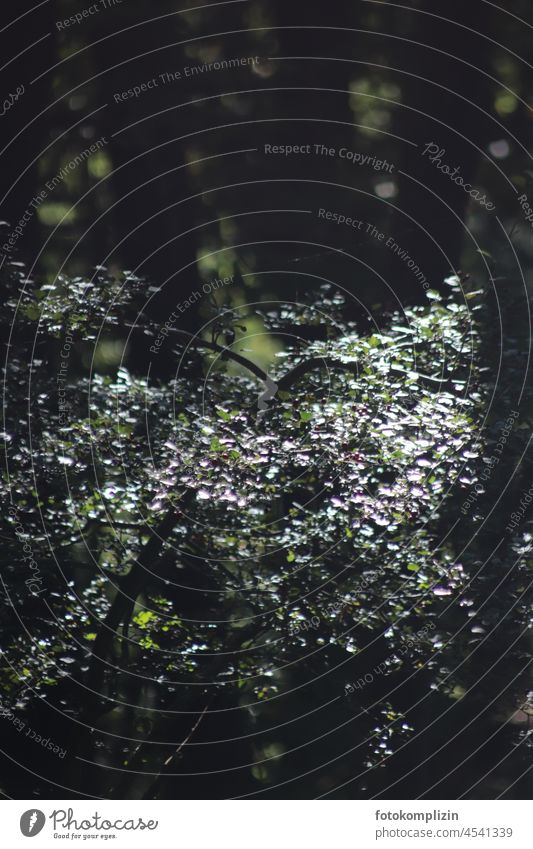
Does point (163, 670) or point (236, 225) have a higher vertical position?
point (236, 225)

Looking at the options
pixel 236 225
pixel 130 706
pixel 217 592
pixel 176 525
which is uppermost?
pixel 236 225

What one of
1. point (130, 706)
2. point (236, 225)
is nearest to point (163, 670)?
point (130, 706)

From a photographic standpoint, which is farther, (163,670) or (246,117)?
(246,117)
